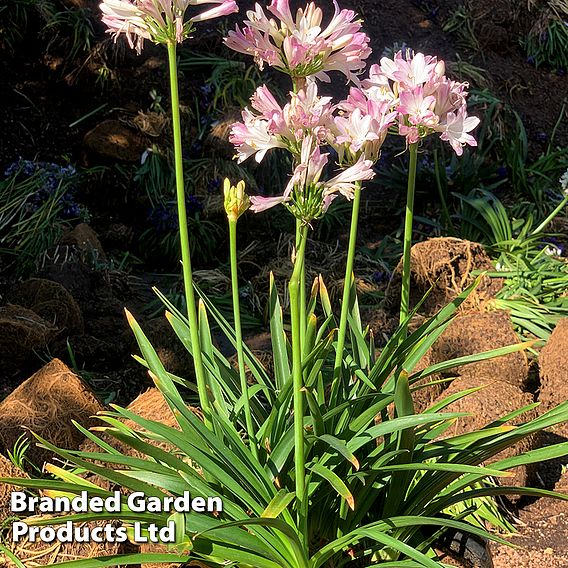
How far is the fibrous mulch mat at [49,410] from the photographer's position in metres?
2.66

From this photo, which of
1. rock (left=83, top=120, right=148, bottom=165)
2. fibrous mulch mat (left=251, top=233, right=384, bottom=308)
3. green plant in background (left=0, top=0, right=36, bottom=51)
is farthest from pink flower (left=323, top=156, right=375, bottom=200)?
green plant in background (left=0, top=0, right=36, bottom=51)

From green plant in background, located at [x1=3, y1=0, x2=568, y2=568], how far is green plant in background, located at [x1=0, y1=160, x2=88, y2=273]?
2602mm

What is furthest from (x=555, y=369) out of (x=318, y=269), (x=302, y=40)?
(x=302, y=40)

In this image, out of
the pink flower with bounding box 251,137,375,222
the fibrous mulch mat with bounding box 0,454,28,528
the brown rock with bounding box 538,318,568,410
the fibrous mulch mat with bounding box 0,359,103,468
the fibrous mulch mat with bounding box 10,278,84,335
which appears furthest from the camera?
the fibrous mulch mat with bounding box 10,278,84,335

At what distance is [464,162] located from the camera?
5.22 metres

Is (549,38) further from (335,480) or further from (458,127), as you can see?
(335,480)

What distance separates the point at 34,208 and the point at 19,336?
4.78 feet

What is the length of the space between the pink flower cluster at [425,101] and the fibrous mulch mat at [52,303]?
239cm

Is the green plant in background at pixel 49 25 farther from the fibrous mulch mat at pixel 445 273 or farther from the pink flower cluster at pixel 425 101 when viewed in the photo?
the pink flower cluster at pixel 425 101

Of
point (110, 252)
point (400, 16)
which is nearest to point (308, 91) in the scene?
point (110, 252)

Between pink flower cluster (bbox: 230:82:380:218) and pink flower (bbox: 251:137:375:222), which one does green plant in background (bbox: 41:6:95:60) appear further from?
pink flower (bbox: 251:137:375:222)

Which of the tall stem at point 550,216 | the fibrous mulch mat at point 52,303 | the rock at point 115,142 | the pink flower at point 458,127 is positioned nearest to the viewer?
the pink flower at point 458,127

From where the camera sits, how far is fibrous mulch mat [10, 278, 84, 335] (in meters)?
3.82

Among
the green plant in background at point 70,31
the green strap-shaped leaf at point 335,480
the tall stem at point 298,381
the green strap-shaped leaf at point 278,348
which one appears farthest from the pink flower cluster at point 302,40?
the green plant in background at point 70,31
